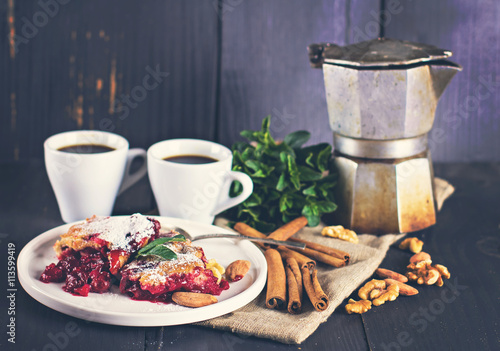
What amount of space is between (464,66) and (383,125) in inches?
21.5

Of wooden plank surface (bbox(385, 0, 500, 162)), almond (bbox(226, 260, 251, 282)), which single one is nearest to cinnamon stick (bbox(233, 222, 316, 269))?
almond (bbox(226, 260, 251, 282))

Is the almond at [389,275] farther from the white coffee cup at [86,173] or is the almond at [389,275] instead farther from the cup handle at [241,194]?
the white coffee cup at [86,173]

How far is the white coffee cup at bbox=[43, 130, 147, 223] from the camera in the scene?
41.1 inches

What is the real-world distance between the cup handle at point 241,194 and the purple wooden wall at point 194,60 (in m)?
0.39

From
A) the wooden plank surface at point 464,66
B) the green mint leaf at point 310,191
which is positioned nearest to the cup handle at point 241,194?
the green mint leaf at point 310,191

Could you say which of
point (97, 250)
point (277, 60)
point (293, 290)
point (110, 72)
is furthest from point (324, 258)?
point (110, 72)

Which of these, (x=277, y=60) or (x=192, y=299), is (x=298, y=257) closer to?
(x=192, y=299)

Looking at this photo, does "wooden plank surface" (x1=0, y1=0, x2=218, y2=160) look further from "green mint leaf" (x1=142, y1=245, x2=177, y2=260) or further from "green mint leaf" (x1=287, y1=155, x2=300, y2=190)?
"green mint leaf" (x1=142, y1=245, x2=177, y2=260)

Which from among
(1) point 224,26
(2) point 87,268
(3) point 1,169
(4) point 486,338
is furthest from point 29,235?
(4) point 486,338

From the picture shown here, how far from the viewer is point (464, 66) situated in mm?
1451

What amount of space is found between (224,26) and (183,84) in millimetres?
173

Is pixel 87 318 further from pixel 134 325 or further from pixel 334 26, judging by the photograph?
pixel 334 26

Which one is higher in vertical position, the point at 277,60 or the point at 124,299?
the point at 277,60

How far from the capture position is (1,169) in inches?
53.9
